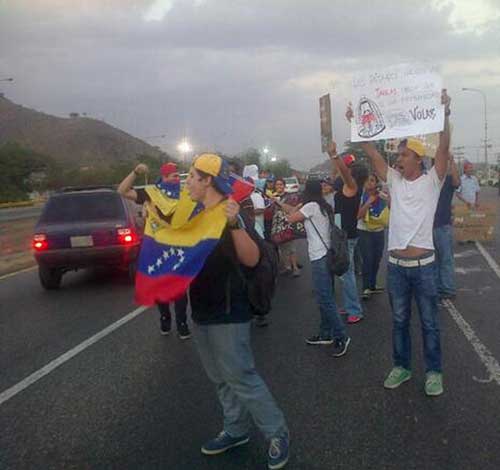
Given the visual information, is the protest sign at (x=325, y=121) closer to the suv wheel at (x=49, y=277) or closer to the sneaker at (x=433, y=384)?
the sneaker at (x=433, y=384)

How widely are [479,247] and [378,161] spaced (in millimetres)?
8752

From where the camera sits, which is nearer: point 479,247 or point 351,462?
point 351,462

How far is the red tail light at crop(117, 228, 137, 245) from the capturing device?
29.2 feet

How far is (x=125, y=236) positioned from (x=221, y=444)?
5.92m

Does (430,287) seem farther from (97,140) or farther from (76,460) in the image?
(97,140)

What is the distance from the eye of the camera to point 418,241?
162 inches

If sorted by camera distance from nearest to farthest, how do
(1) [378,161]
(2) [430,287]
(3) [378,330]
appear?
1. (2) [430,287]
2. (1) [378,161]
3. (3) [378,330]

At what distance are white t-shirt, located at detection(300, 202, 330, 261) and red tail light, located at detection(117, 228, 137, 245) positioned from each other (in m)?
4.42

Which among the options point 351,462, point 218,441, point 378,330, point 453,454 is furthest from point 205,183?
point 378,330

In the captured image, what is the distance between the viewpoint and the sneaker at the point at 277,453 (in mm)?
3193

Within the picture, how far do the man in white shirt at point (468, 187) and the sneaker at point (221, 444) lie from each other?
10.1 m

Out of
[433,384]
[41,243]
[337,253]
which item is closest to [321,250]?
[337,253]

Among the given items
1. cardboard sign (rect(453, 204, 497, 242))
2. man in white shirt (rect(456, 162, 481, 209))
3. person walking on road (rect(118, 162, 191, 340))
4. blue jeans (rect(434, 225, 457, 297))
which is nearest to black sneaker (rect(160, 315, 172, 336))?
person walking on road (rect(118, 162, 191, 340))

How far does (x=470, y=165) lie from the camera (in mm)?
12062
